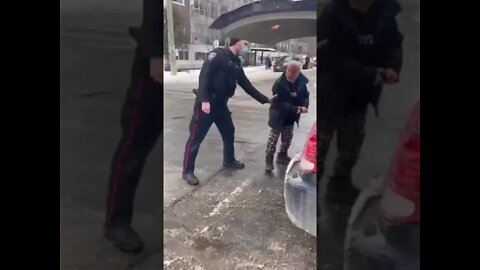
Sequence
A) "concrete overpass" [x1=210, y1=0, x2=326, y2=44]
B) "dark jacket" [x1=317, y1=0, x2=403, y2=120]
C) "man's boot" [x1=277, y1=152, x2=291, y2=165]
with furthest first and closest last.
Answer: "man's boot" [x1=277, y1=152, x2=291, y2=165] < "concrete overpass" [x1=210, y1=0, x2=326, y2=44] < "dark jacket" [x1=317, y1=0, x2=403, y2=120]

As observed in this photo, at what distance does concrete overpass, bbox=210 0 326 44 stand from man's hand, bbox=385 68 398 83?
0.96 ft

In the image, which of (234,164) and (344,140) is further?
(234,164)

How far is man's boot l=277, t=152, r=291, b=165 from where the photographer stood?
150 centimetres

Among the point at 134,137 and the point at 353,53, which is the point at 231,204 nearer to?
the point at 134,137

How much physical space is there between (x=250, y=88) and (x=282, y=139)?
0.23 m

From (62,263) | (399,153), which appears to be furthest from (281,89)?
(62,263)

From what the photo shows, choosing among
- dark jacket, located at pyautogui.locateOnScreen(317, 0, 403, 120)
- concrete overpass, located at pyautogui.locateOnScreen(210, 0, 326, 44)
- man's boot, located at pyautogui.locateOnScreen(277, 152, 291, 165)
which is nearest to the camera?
dark jacket, located at pyautogui.locateOnScreen(317, 0, 403, 120)

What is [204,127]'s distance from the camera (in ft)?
4.94

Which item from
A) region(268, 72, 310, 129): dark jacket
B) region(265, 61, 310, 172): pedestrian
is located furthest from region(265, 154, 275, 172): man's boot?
region(268, 72, 310, 129): dark jacket

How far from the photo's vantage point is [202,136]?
1.51 m

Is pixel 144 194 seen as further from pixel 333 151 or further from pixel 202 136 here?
pixel 333 151

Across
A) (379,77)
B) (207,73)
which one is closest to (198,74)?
(207,73)

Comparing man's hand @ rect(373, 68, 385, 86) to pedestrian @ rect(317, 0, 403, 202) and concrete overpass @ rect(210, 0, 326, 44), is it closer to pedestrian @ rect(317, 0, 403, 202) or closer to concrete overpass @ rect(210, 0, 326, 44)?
pedestrian @ rect(317, 0, 403, 202)
